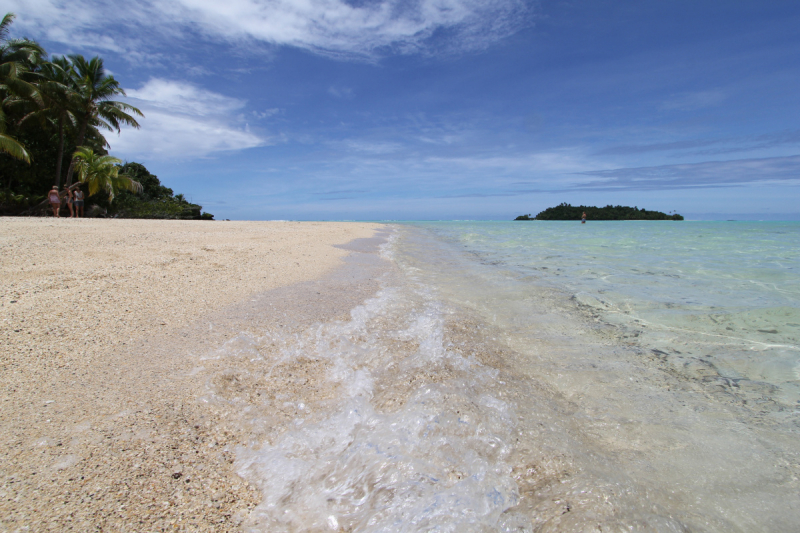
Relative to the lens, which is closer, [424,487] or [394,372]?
[424,487]

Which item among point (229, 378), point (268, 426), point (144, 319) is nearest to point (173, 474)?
point (268, 426)

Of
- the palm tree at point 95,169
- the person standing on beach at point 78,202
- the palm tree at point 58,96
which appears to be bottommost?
the person standing on beach at point 78,202

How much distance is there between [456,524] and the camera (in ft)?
4.80

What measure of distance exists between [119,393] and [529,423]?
2.42 m

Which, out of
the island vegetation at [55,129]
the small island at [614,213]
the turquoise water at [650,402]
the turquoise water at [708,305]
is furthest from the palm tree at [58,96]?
the small island at [614,213]

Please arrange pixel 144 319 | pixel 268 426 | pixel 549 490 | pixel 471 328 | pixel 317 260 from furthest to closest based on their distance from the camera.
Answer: pixel 317 260, pixel 471 328, pixel 144 319, pixel 268 426, pixel 549 490

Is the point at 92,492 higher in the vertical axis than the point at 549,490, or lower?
higher

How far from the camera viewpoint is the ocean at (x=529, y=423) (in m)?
1.57

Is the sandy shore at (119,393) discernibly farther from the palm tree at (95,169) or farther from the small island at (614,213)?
the small island at (614,213)

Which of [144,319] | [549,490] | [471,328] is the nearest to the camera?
[549,490]

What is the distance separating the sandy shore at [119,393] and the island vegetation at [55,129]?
1821cm

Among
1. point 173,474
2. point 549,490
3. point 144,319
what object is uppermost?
point 144,319

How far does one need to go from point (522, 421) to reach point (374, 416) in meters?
0.91

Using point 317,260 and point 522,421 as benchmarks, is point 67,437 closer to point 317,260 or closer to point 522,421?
point 522,421
